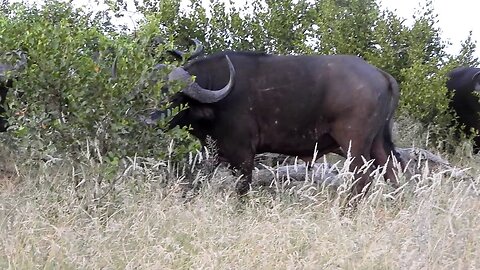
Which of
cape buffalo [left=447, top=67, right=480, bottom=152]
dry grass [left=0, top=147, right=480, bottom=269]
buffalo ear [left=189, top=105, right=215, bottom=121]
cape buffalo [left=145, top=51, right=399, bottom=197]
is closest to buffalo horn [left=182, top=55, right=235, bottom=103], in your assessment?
cape buffalo [left=145, top=51, right=399, bottom=197]

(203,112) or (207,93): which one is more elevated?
(207,93)

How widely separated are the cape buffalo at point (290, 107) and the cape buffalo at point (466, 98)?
3017mm

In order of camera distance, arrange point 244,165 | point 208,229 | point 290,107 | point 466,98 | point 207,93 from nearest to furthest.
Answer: point 208,229 → point 207,93 → point 244,165 → point 290,107 → point 466,98

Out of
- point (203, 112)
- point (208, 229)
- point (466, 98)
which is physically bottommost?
point (208, 229)

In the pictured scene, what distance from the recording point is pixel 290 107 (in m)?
7.62

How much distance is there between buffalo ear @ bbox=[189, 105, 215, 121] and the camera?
7570mm

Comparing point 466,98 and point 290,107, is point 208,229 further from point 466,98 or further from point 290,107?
point 466,98

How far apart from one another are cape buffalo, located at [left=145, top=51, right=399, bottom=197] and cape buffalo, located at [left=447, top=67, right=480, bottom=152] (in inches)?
119

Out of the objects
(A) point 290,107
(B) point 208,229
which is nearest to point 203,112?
(A) point 290,107

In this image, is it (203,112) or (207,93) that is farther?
(203,112)

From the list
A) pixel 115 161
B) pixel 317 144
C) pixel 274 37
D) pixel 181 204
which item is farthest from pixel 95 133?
pixel 274 37

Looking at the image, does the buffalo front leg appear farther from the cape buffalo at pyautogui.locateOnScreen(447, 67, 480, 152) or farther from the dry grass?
the cape buffalo at pyautogui.locateOnScreen(447, 67, 480, 152)

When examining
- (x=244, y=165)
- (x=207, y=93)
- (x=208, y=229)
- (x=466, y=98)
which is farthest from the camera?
(x=466, y=98)

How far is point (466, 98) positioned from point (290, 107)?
13.0 feet
